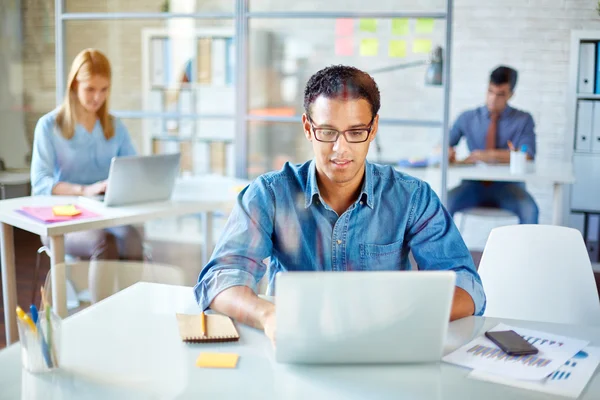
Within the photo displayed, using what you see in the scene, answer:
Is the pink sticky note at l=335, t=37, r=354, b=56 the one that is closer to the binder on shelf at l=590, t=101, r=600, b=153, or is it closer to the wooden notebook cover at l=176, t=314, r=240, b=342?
the binder on shelf at l=590, t=101, r=600, b=153

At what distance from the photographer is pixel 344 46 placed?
3426 millimetres

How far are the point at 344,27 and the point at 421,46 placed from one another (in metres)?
0.39

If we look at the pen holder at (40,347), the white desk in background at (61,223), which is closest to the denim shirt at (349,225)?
the pen holder at (40,347)

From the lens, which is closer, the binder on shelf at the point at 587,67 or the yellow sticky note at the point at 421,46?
the yellow sticky note at the point at 421,46

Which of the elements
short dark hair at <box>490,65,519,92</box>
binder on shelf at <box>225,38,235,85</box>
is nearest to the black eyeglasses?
binder on shelf at <box>225,38,235,85</box>

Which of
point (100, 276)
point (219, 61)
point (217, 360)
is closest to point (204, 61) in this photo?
point (219, 61)

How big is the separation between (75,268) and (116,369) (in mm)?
1820

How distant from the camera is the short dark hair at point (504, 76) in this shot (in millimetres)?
4492

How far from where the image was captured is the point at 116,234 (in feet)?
9.83

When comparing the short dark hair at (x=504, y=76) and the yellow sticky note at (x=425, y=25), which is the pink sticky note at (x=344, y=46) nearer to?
the yellow sticky note at (x=425, y=25)

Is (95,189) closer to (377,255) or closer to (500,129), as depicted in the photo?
(377,255)

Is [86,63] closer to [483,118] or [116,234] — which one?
[116,234]

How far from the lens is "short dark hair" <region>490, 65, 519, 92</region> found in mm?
4492

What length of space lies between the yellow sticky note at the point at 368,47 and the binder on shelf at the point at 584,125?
3.84 feet
